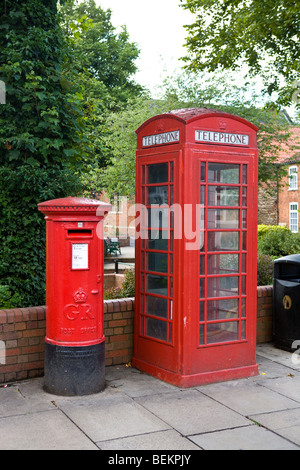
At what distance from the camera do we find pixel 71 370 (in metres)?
5.13

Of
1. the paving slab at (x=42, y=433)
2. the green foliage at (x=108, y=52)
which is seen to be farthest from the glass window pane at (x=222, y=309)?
the green foliage at (x=108, y=52)

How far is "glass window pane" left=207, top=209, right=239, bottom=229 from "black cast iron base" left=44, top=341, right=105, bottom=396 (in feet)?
5.96

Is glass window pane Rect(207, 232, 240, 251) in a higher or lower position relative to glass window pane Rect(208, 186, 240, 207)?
lower

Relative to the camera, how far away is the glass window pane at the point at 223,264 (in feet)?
18.5

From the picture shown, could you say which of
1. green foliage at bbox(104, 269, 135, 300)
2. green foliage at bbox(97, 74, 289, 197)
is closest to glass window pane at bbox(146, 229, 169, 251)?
green foliage at bbox(104, 269, 135, 300)

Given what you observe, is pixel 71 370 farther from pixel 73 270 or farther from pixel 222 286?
pixel 222 286

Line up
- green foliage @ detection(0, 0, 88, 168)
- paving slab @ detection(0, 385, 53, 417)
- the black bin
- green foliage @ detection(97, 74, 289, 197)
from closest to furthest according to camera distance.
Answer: paving slab @ detection(0, 385, 53, 417), green foliage @ detection(0, 0, 88, 168), the black bin, green foliage @ detection(97, 74, 289, 197)

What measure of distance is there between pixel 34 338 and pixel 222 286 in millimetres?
2151

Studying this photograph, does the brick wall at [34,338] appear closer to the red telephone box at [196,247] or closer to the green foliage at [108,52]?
the red telephone box at [196,247]

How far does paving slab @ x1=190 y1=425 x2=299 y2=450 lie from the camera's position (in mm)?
3987

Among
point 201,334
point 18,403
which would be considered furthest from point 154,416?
point 18,403

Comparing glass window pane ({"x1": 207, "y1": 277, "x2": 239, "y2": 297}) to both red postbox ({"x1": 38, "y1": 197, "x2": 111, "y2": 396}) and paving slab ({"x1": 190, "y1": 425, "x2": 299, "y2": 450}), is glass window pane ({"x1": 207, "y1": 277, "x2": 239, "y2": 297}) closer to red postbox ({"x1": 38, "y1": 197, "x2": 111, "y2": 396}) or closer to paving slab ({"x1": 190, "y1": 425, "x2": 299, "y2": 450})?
red postbox ({"x1": 38, "y1": 197, "x2": 111, "y2": 396})
